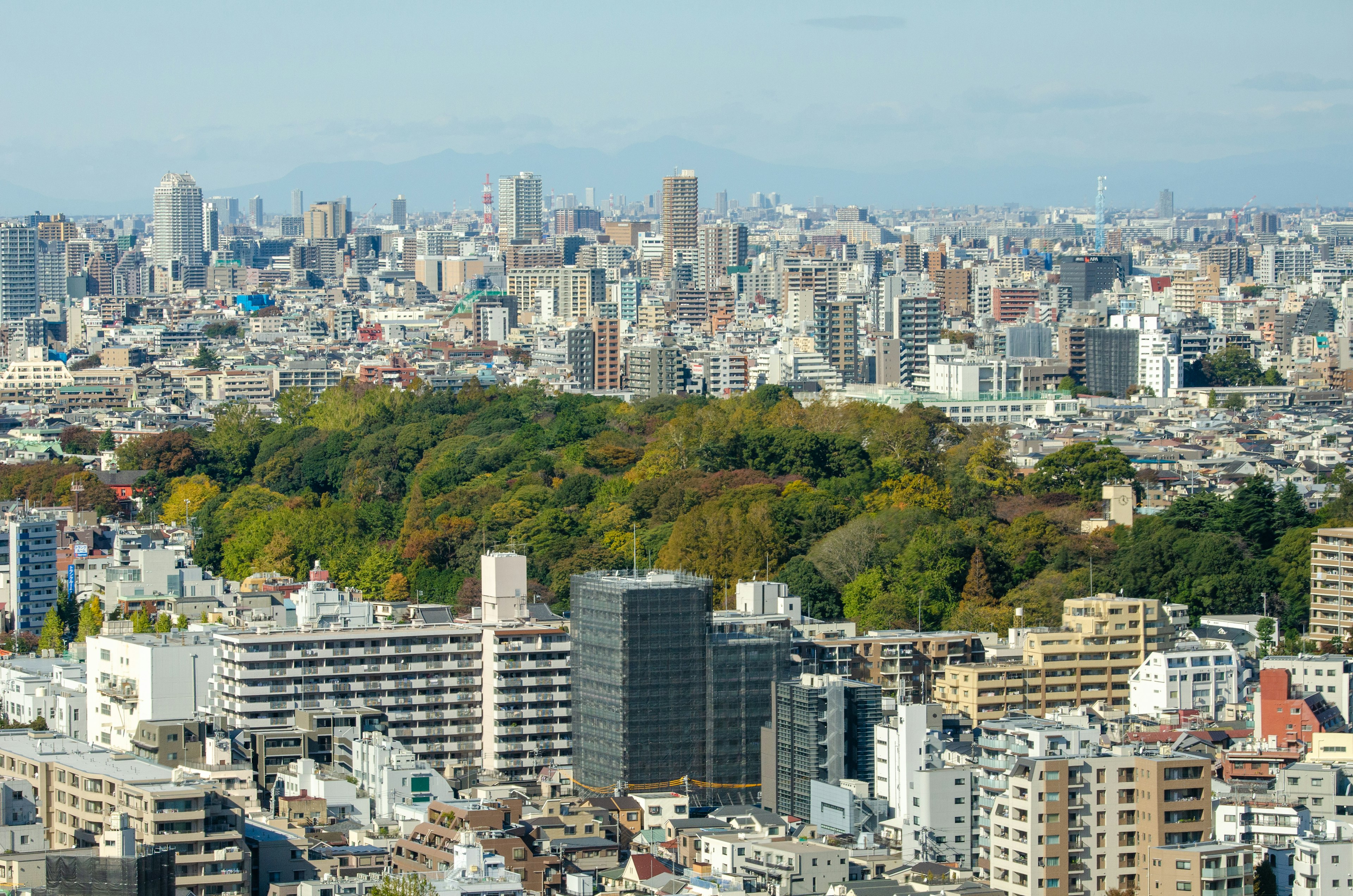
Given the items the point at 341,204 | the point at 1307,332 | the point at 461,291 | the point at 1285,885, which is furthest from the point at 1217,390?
the point at 341,204

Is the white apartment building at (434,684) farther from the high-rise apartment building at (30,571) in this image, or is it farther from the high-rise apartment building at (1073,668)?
the high-rise apartment building at (30,571)

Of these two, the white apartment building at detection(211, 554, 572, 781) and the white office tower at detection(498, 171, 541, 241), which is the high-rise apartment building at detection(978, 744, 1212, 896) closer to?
the white apartment building at detection(211, 554, 572, 781)

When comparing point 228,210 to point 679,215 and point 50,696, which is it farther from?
point 50,696

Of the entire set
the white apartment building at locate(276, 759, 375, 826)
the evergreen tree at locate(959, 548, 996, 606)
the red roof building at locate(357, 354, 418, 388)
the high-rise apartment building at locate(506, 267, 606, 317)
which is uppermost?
the high-rise apartment building at locate(506, 267, 606, 317)

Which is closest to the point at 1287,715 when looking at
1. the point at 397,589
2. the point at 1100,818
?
the point at 1100,818

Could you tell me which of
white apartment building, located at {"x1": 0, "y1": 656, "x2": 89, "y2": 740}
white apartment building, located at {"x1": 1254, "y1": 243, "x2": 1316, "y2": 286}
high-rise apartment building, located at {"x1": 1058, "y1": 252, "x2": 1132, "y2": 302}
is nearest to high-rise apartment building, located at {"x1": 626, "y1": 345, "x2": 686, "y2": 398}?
high-rise apartment building, located at {"x1": 1058, "y1": 252, "x2": 1132, "y2": 302}

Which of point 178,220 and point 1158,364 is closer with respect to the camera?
point 1158,364

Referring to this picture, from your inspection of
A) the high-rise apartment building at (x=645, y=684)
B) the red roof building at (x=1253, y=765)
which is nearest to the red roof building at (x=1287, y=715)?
the red roof building at (x=1253, y=765)
